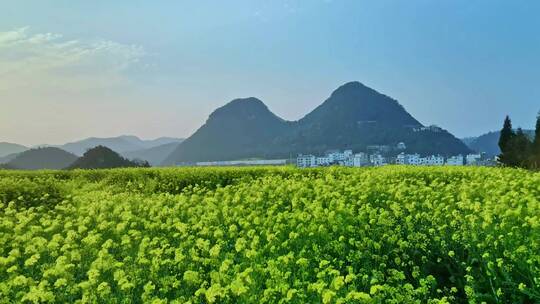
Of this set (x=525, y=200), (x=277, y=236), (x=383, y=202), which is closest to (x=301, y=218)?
(x=277, y=236)

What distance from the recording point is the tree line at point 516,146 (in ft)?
145

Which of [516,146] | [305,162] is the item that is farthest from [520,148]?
[305,162]

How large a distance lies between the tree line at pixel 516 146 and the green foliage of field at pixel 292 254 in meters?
33.9

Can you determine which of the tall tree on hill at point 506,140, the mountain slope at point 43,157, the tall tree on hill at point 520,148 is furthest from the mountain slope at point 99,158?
the mountain slope at point 43,157

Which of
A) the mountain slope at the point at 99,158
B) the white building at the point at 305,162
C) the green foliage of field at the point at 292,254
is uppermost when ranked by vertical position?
the mountain slope at the point at 99,158

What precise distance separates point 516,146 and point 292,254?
4522 centimetres

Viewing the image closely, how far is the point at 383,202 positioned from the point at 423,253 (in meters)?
2.84

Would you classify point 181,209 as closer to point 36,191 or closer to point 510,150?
point 36,191

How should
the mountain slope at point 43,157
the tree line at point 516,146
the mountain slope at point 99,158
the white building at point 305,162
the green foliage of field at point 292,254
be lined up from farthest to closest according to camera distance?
the mountain slope at point 43,157, the mountain slope at point 99,158, the tree line at point 516,146, the white building at point 305,162, the green foliage of field at point 292,254

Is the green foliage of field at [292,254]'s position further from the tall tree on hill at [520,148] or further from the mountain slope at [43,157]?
the mountain slope at [43,157]

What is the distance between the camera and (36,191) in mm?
17609

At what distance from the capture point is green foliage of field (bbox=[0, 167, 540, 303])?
6.43 metres

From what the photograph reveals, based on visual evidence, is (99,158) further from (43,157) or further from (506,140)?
(43,157)

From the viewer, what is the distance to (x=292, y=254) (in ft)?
22.9
